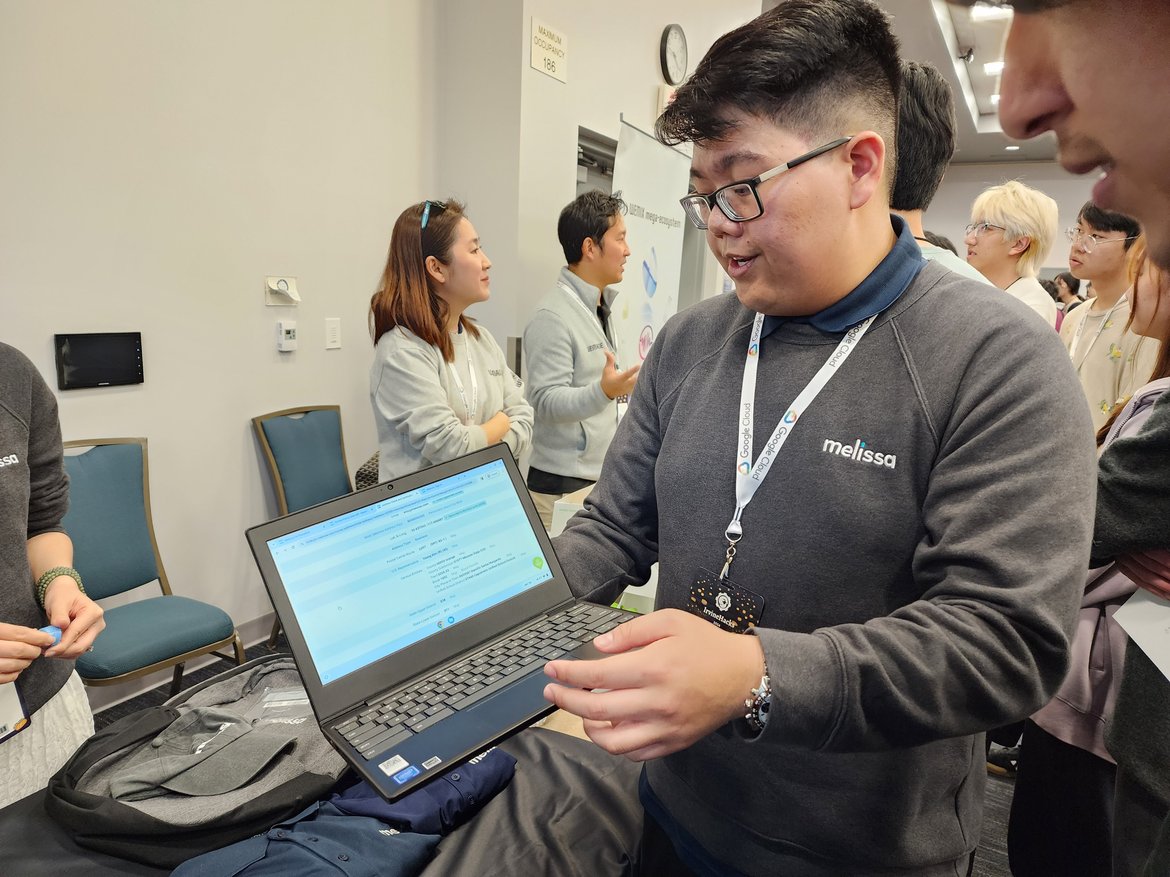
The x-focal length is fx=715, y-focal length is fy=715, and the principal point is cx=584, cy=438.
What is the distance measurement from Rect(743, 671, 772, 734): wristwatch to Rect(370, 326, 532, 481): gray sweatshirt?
1622 millimetres

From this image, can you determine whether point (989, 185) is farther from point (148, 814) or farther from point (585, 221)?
point (148, 814)

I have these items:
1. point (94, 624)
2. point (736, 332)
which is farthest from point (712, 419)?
point (94, 624)

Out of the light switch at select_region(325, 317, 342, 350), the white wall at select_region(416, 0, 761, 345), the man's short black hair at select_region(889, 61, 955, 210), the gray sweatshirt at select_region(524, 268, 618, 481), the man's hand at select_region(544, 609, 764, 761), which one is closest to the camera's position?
the man's hand at select_region(544, 609, 764, 761)

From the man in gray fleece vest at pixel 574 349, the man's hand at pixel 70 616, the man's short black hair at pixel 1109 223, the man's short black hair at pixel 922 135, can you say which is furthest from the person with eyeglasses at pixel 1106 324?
the man's hand at pixel 70 616

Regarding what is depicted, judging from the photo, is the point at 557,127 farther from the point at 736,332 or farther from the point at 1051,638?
the point at 1051,638

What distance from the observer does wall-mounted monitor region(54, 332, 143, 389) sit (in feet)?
7.71

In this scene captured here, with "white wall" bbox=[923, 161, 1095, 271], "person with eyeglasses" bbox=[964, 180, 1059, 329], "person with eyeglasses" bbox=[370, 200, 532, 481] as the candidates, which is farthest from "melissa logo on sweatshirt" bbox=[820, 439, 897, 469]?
"white wall" bbox=[923, 161, 1095, 271]

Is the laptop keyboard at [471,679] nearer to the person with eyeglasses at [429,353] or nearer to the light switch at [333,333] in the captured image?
the person with eyeglasses at [429,353]

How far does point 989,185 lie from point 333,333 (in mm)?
11880

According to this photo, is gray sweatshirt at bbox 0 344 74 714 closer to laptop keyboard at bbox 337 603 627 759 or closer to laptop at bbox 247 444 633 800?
laptop at bbox 247 444 633 800

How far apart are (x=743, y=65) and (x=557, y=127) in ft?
9.98

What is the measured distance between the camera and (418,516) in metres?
0.95

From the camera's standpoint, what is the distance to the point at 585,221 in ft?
9.48

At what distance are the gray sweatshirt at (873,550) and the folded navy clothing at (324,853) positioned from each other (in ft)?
1.11
